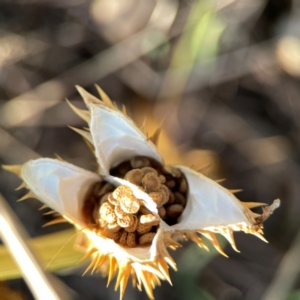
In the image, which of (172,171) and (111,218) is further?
(172,171)

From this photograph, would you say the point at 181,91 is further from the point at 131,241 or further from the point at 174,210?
the point at 131,241

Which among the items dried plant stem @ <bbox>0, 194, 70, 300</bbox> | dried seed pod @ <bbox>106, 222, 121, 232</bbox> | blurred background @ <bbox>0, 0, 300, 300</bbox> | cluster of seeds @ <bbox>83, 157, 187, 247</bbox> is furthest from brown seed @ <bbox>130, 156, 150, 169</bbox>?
blurred background @ <bbox>0, 0, 300, 300</bbox>

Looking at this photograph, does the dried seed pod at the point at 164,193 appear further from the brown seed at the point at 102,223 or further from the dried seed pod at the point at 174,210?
the brown seed at the point at 102,223

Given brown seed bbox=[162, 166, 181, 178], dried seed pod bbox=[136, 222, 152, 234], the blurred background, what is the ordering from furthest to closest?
→ the blurred background < brown seed bbox=[162, 166, 181, 178] < dried seed pod bbox=[136, 222, 152, 234]

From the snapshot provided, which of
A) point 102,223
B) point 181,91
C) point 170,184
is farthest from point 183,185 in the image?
point 181,91

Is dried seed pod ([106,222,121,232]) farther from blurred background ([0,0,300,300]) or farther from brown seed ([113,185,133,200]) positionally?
blurred background ([0,0,300,300])

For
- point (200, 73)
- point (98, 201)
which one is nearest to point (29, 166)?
point (98, 201)

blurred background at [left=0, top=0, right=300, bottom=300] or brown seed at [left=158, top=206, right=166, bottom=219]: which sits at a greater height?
blurred background at [left=0, top=0, right=300, bottom=300]
